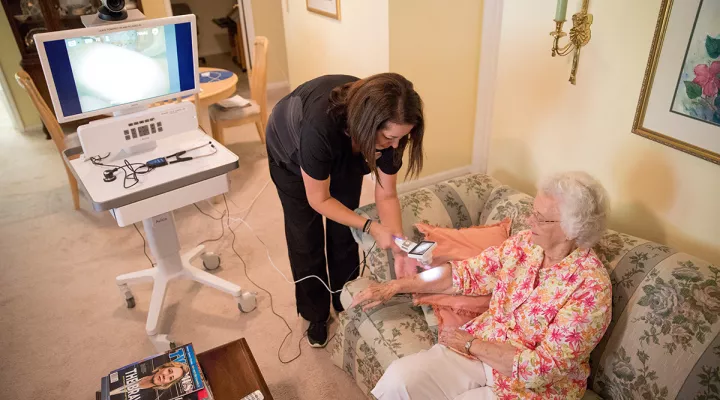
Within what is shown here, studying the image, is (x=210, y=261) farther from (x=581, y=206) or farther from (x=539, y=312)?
(x=581, y=206)

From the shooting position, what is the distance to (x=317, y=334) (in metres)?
1.99

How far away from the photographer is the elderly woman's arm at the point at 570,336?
1.24 m

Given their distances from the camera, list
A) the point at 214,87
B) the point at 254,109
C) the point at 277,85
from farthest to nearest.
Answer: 1. the point at 277,85
2. the point at 254,109
3. the point at 214,87

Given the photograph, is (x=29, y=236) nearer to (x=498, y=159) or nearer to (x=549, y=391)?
(x=498, y=159)

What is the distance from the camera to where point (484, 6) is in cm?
261

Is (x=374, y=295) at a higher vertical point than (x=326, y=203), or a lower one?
lower

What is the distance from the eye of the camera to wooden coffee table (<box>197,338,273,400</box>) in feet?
4.49

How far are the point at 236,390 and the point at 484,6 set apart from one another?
2239 millimetres

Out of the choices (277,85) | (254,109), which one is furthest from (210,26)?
(254,109)

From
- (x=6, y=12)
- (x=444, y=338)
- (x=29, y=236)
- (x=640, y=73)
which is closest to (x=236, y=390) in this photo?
(x=444, y=338)

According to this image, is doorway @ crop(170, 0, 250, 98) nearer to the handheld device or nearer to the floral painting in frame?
the handheld device

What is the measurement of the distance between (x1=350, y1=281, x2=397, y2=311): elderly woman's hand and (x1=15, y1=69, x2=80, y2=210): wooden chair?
1.73 m

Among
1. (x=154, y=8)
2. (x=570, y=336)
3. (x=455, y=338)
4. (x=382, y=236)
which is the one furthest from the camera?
(x=154, y=8)

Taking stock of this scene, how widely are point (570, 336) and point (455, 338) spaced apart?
342mm
